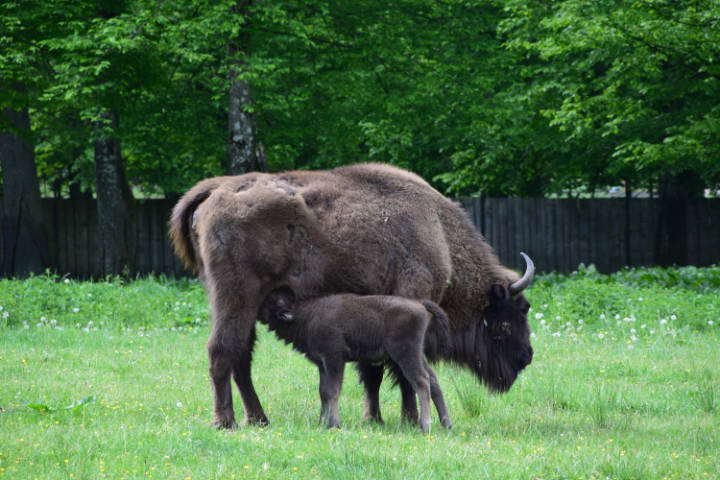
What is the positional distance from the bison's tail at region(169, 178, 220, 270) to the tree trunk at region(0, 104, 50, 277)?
13224 mm

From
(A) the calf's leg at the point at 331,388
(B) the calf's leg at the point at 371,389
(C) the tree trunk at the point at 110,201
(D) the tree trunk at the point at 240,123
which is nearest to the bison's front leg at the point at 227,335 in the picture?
(A) the calf's leg at the point at 331,388

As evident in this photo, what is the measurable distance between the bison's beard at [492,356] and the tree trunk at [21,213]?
14.2m

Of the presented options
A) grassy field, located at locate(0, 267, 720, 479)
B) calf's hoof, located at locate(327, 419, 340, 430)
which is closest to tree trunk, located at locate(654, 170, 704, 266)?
grassy field, located at locate(0, 267, 720, 479)

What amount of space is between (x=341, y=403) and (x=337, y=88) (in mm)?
11071

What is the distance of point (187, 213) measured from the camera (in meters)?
7.36

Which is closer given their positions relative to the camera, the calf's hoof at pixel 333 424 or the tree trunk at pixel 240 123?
the calf's hoof at pixel 333 424

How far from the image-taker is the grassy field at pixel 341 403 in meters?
5.44

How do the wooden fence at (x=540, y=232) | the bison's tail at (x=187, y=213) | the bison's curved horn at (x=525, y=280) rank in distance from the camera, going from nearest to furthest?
the bison's tail at (x=187, y=213) → the bison's curved horn at (x=525, y=280) → the wooden fence at (x=540, y=232)

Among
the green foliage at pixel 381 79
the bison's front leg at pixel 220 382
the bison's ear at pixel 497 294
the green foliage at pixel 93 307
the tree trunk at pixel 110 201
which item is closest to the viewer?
the bison's front leg at pixel 220 382

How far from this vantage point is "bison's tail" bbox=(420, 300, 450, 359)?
711 centimetres

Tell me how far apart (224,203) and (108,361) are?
362 centimetres

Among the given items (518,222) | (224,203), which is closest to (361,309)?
(224,203)

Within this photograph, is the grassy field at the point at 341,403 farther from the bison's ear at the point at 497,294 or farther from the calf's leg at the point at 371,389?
the bison's ear at the point at 497,294

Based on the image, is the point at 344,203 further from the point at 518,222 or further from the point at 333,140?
the point at 518,222
